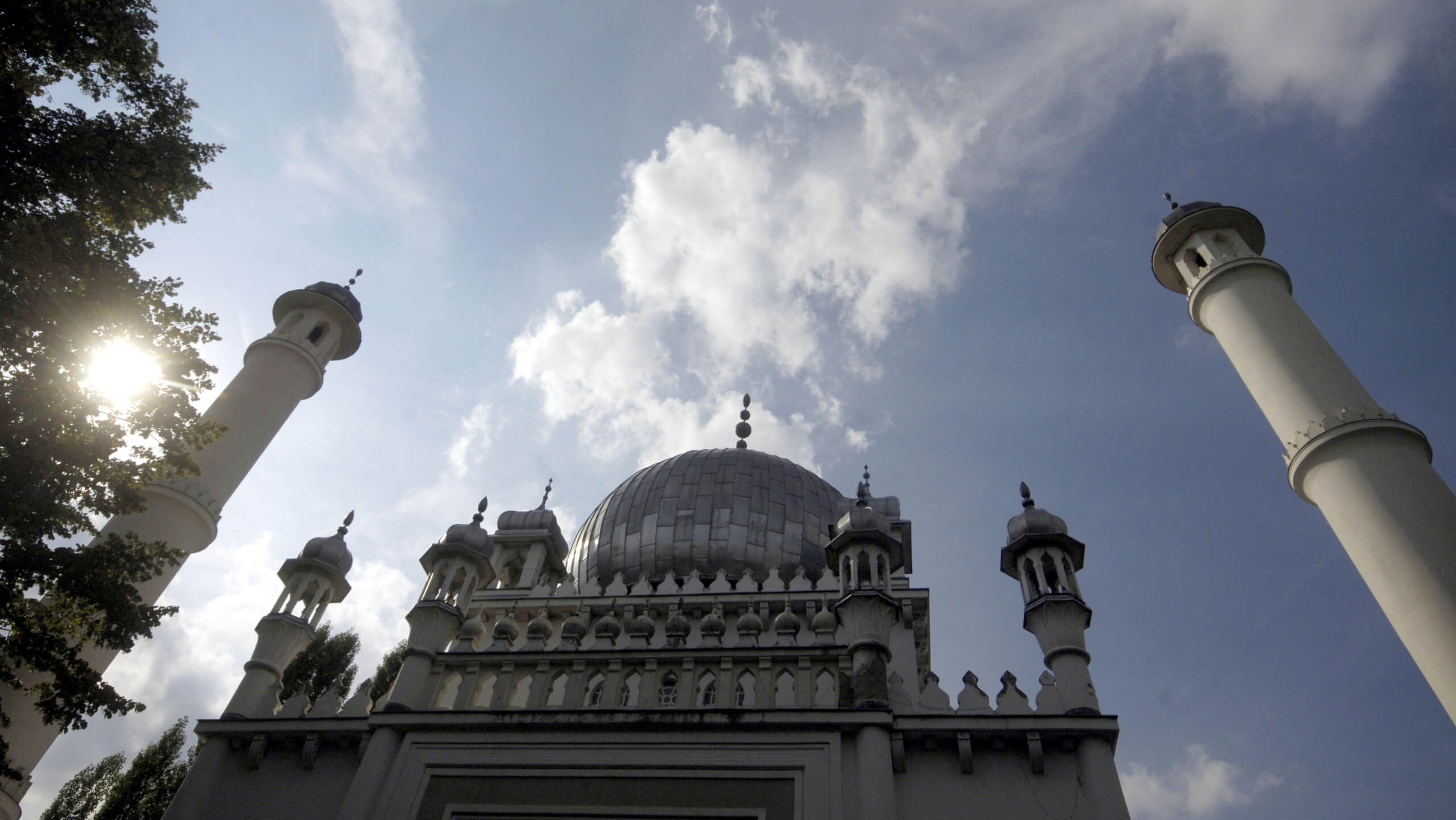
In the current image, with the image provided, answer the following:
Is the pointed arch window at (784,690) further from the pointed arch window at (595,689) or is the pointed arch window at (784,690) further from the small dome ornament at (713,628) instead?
the pointed arch window at (595,689)

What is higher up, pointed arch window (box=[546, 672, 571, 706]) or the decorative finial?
the decorative finial

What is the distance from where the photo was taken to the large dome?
1620cm

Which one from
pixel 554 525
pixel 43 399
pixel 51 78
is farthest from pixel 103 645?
pixel 554 525

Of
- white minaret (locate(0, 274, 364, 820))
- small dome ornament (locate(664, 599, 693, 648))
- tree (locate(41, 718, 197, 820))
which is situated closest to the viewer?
small dome ornament (locate(664, 599, 693, 648))

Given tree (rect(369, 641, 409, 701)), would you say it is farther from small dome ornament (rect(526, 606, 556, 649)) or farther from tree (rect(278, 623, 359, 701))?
small dome ornament (rect(526, 606, 556, 649))

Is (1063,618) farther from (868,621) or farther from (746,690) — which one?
(746,690)

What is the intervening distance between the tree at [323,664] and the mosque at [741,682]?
677cm

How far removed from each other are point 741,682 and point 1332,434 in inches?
386

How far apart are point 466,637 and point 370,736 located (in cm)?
154

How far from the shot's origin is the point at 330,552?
A: 42.4ft

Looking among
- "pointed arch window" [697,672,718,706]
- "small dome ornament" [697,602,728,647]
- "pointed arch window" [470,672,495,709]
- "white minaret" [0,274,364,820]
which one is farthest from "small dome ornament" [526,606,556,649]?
"white minaret" [0,274,364,820]

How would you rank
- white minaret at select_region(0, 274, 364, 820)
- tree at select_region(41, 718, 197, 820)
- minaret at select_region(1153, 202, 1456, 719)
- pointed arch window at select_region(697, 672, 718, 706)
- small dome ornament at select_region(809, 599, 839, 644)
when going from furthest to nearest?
tree at select_region(41, 718, 197, 820), white minaret at select_region(0, 274, 364, 820), minaret at select_region(1153, 202, 1456, 719), small dome ornament at select_region(809, 599, 839, 644), pointed arch window at select_region(697, 672, 718, 706)

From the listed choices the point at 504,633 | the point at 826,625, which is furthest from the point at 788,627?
the point at 504,633

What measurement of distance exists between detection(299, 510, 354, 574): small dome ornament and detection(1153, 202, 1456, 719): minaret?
14.1 metres
